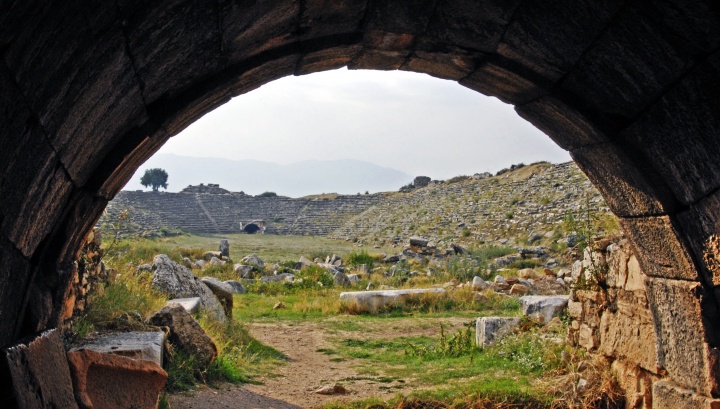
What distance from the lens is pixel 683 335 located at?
14.6 ft

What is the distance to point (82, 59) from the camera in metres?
2.87

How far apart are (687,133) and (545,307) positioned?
5.38 metres

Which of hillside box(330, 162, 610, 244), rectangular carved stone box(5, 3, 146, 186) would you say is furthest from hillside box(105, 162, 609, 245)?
rectangular carved stone box(5, 3, 146, 186)

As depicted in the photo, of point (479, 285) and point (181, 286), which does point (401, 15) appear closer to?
point (181, 286)

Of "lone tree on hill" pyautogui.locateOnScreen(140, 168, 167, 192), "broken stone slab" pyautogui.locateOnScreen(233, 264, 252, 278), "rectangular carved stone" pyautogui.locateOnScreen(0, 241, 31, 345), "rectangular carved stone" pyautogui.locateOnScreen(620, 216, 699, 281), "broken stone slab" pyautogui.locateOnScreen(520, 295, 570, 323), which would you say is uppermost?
"lone tree on hill" pyautogui.locateOnScreen(140, 168, 167, 192)

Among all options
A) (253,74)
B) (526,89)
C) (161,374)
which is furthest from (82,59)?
(526,89)

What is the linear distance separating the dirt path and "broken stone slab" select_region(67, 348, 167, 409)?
1000mm

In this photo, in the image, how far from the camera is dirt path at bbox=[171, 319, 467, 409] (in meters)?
6.32

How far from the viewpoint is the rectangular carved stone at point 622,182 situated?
436cm

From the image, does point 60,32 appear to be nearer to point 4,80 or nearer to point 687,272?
point 4,80

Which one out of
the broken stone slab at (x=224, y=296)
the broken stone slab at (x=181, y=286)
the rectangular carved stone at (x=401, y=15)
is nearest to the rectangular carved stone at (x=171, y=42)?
the rectangular carved stone at (x=401, y=15)

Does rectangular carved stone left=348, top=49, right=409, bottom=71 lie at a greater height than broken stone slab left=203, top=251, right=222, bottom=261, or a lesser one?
lesser

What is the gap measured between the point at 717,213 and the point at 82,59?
3507 millimetres

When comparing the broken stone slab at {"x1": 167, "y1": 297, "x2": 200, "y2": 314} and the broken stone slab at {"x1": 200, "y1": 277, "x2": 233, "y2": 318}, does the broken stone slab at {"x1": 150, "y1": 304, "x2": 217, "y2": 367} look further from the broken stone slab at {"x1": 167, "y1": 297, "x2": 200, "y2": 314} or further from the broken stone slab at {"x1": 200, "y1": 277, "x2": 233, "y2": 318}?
the broken stone slab at {"x1": 200, "y1": 277, "x2": 233, "y2": 318}
